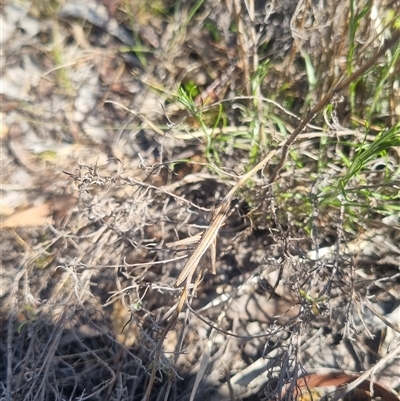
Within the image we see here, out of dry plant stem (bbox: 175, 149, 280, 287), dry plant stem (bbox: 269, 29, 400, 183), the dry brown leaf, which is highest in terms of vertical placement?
dry plant stem (bbox: 269, 29, 400, 183)

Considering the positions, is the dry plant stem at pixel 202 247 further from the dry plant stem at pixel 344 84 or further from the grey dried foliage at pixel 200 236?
the dry plant stem at pixel 344 84

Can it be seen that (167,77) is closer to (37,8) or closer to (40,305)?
(37,8)

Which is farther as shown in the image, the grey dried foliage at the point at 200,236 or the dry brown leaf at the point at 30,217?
the dry brown leaf at the point at 30,217

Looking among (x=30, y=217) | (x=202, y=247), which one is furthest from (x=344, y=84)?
(x=30, y=217)

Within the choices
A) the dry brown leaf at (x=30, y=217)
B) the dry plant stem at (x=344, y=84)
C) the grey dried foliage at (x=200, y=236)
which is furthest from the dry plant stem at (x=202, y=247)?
the dry brown leaf at (x=30, y=217)

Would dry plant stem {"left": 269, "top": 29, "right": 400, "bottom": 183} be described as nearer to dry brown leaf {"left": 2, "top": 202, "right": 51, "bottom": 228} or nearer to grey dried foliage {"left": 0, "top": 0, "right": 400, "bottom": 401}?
grey dried foliage {"left": 0, "top": 0, "right": 400, "bottom": 401}

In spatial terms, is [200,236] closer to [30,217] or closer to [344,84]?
[344,84]

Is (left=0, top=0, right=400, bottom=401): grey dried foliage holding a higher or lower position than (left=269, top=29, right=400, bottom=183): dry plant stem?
lower

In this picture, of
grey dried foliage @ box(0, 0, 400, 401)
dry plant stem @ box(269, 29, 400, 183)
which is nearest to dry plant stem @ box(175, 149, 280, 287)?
grey dried foliage @ box(0, 0, 400, 401)
